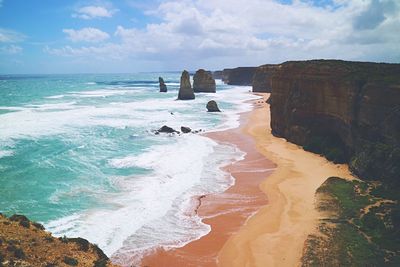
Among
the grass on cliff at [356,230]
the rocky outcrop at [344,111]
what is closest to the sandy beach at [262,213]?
the grass on cliff at [356,230]

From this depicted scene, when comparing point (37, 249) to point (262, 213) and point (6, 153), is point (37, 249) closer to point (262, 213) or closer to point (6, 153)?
point (262, 213)

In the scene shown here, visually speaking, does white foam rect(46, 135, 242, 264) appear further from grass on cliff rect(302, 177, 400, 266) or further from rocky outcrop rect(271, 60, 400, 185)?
rocky outcrop rect(271, 60, 400, 185)

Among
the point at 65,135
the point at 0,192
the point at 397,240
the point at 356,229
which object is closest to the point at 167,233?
the point at 356,229

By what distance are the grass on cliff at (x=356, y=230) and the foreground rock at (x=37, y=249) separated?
7.97 meters

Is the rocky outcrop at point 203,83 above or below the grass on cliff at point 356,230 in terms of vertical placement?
above

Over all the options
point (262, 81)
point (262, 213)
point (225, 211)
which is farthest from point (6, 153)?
point (262, 81)

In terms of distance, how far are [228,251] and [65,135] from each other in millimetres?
28108

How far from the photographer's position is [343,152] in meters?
28.1

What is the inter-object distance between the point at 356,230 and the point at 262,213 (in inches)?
187

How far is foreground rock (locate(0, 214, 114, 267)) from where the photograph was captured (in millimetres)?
9844

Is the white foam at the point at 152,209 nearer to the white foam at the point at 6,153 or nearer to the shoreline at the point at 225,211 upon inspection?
the shoreline at the point at 225,211

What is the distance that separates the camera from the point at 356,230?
16.3m

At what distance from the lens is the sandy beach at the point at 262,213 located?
1527cm

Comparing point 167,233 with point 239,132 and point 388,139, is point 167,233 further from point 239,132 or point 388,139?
point 239,132
